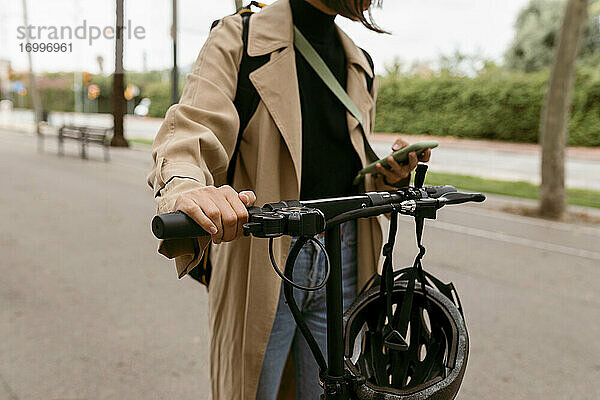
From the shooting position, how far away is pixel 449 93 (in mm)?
27828

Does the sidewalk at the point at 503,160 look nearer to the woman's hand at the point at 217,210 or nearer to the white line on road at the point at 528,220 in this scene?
the white line on road at the point at 528,220

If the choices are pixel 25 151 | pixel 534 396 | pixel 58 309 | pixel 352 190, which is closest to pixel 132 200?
pixel 58 309

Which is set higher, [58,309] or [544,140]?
[544,140]

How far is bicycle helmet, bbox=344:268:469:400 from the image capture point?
4.04 ft

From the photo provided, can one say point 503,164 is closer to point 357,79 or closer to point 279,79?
point 357,79

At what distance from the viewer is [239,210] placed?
0.98 metres

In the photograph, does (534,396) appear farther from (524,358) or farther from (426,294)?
(426,294)

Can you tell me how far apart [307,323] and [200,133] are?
0.70 m

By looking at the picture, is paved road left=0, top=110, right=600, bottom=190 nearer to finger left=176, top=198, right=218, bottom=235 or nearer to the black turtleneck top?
the black turtleneck top

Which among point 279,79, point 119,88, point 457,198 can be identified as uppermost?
point 119,88

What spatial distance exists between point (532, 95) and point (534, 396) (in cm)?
2381

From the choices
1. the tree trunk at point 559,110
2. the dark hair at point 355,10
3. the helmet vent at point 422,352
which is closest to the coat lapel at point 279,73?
the dark hair at point 355,10

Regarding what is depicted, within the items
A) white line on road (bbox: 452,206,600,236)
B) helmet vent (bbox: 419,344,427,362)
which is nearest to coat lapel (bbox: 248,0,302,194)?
helmet vent (bbox: 419,344,427,362)

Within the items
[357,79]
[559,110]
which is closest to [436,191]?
[357,79]
